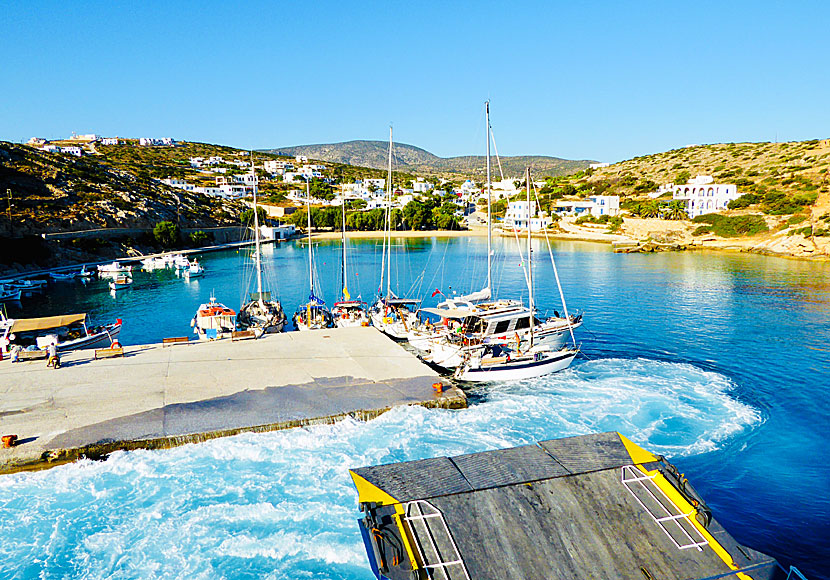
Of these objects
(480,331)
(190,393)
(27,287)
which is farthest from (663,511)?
(27,287)

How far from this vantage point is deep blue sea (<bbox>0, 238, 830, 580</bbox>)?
39.2 ft

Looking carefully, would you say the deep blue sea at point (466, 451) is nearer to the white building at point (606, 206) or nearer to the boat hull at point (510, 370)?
the boat hull at point (510, 370)

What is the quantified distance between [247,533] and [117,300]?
42909 millimetres

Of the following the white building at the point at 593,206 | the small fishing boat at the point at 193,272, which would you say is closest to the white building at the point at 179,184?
the small fishing boat at the point at 193,272

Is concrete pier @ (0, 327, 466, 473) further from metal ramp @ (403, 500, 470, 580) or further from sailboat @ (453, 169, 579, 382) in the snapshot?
metal ramp @ (403, 500, 470, 580)

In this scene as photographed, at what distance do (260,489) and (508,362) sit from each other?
12528 millimetres

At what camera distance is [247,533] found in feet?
41.2

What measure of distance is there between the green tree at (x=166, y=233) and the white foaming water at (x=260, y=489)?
80.4 meters

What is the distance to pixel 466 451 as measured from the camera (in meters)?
16.6

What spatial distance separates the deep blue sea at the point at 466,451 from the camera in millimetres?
11953

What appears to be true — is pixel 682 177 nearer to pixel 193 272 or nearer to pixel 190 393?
pixel 193 272

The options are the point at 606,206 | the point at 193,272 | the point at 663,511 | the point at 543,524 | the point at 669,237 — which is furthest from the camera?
the point at 606,206

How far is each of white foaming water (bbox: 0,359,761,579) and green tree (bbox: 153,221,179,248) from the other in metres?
80.4

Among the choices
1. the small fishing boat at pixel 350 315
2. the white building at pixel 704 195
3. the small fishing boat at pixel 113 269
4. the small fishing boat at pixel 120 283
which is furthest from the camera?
the white building at pixel 704 195
